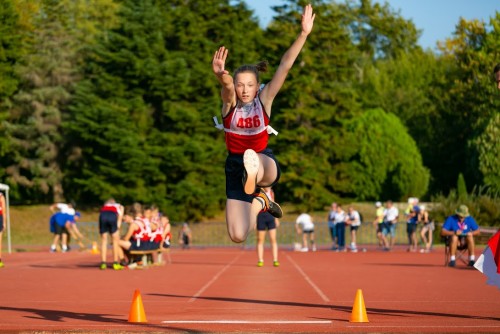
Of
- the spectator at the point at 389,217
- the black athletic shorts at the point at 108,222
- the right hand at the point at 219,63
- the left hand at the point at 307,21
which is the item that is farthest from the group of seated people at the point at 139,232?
the spectator at the point at 389,217

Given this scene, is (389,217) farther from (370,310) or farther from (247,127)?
(247,127)

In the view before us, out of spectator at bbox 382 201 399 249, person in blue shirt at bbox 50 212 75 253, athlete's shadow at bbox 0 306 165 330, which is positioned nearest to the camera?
athlete's shadow at bbox 0 306 165 330

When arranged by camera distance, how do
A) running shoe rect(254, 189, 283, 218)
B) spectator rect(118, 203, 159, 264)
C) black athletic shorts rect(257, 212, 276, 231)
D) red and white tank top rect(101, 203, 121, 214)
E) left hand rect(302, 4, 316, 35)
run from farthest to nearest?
red and white tank top rect(101, 203, 121, 214), black athletic shorts rect(257, 212, 276, 231), spectator rect(118, 203, 159, 264), running shoe rect(254, 189, 283, 218), left hand rect(302, 4, 316, 35)

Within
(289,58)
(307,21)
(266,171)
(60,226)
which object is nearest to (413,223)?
(60,226)

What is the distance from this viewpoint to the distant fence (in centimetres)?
4634

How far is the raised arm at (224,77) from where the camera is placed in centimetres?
1034

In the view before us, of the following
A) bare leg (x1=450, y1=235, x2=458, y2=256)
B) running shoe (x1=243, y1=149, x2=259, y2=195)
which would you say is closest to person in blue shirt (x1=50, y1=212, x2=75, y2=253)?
bare leg (x1=450, y1=235, x2=458, y2=256)

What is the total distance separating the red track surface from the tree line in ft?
115

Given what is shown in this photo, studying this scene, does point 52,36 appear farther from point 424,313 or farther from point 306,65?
point 424,313

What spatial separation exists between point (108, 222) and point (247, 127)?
14.5 meters

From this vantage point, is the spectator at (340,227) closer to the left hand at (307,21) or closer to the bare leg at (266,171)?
the bare leg at (266,171)

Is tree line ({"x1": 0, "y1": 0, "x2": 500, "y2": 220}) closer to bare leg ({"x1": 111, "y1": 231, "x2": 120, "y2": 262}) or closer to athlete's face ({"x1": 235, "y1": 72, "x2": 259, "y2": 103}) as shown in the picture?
bare leg ({"x1": 111, "y1": 231, "x2": 120, "y2": 262})

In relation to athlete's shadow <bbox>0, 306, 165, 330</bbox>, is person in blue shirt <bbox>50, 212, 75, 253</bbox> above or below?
above

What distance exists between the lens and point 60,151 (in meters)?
64.2
